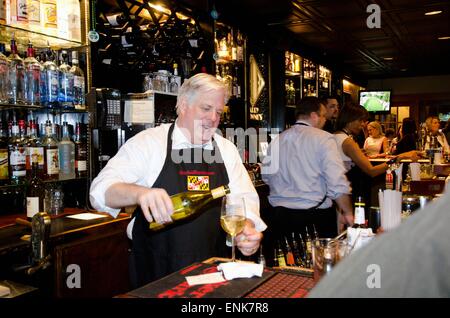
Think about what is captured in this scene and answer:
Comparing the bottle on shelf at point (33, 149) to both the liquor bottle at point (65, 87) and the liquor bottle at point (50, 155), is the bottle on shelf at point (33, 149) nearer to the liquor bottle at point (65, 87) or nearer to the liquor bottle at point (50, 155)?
the liquor bottle at point (50, 155)

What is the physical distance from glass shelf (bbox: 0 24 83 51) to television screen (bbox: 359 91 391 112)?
9877 millimetres

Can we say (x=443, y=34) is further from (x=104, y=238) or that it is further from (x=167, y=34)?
(x=104, y=238)

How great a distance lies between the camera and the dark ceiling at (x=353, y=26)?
502 cm

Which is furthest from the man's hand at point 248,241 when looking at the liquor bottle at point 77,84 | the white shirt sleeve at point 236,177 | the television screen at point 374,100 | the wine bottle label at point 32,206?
the television screen at point 374,100

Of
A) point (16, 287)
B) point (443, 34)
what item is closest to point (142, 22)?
point (16, 287)

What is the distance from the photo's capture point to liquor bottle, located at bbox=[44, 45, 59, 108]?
9.18 feet

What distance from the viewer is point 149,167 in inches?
80.1

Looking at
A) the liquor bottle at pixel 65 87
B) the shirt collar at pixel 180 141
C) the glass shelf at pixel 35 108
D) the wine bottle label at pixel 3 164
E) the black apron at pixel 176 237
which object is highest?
the liquor bottle at pixel 65 87

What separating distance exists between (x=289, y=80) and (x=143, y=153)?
5.55 m

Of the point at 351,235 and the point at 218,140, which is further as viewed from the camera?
the point at 218,140

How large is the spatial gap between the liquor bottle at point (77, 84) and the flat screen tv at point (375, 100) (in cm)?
984

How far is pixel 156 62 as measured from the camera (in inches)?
149

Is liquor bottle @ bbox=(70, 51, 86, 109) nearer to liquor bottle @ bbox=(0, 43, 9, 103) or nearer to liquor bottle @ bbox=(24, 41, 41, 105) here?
liquor bottle @ bbox=(24, 41, 41, 105)

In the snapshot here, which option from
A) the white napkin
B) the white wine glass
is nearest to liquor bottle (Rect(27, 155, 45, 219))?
the white wine glass
